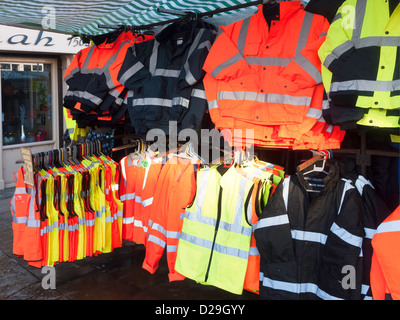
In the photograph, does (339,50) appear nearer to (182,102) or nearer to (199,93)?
(199,93)

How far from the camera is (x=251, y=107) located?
124 inches

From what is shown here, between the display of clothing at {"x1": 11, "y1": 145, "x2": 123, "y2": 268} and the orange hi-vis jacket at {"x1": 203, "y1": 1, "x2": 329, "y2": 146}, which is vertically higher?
the orange hi-vis jacket at {"x1": 203, "y1": 1, "x2": 329, "y2": 146}

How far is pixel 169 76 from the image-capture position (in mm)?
3758

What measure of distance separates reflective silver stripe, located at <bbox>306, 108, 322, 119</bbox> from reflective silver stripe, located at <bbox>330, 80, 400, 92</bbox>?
0.32 meters

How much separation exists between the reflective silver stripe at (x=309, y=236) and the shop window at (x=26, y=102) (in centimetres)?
725

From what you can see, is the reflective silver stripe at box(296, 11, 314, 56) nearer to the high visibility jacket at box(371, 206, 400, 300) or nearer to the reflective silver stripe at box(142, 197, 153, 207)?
the high visibility jacket at box(371, 206, 400, 300)

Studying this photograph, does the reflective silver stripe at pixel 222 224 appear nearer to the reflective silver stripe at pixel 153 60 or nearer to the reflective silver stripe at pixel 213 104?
the reflective silver stripe at pixel 213 104

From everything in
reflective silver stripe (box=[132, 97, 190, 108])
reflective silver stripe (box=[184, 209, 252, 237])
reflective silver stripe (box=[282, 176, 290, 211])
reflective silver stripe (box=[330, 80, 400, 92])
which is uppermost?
reflective silver stripe (box=[330, 80, 400, 92])

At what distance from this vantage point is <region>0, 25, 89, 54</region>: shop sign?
289 inches

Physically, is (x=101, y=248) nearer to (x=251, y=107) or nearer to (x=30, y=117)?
(x=251, y=107)

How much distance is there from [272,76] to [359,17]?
74 cm

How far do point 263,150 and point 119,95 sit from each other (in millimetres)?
1699

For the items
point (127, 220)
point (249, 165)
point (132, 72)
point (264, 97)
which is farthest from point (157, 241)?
point (264, 97)

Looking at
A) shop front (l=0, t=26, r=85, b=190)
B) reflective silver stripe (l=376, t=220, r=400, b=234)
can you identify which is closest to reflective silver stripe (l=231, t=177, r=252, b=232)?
Answer: reflective silver stripe (l=376, t=220, r=400, b=234)
